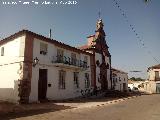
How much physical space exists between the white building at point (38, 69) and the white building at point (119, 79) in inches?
Answer: 648

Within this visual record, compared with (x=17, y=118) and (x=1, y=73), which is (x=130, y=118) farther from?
(x=1, y=73)

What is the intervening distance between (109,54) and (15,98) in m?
21.3

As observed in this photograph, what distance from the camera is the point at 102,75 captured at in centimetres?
3434

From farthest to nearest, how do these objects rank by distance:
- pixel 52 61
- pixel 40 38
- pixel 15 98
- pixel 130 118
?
pixel 52 61 < pixel 40 38 < pixel 15 98 < pixel 130 118

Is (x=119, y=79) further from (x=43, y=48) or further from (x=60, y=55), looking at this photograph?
(x=43, y=48)

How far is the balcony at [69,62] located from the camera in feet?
77.6

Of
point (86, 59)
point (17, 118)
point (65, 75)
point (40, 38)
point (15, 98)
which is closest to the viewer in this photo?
point (17, 118)

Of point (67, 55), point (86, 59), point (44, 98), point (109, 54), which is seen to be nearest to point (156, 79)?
point (109, 54)

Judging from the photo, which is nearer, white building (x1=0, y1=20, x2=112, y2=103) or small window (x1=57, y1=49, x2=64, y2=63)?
white building (x1=0, y1=20, x2=112, y2=103)

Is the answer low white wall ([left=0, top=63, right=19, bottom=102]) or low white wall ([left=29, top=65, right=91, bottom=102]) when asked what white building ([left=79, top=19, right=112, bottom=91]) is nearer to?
low white wall ([left=29, top=65, right=91, bottom=102])

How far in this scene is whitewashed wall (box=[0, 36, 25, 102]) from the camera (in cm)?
2012

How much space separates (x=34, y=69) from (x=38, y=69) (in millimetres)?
579

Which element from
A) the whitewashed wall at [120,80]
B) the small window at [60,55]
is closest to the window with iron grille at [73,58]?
the small window at [60,55]

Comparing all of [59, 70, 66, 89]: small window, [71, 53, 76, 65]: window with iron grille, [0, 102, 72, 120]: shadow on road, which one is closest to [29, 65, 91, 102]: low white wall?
[59, 70, 66, 89]: small window
